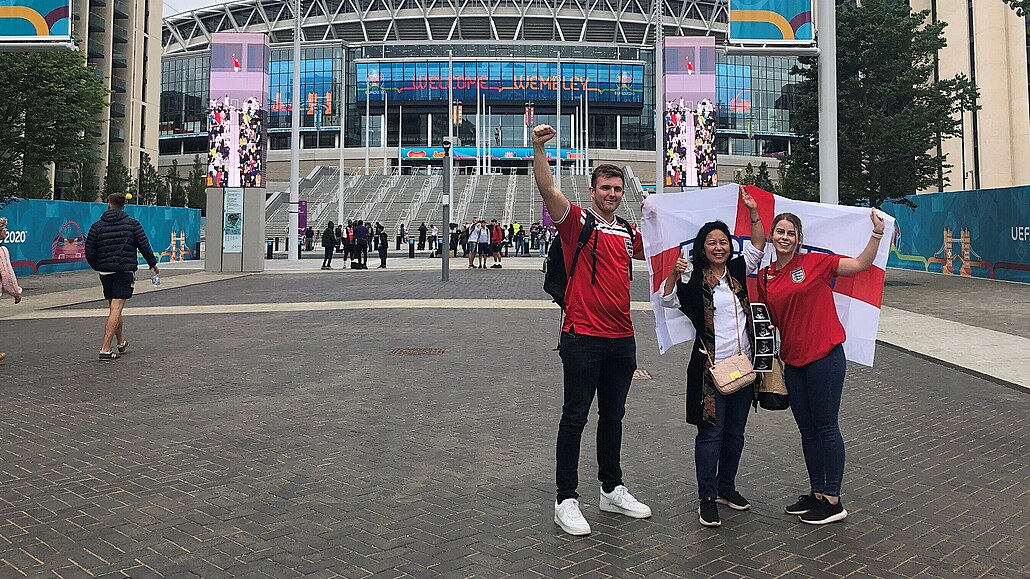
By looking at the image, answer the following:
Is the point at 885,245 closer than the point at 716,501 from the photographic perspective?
No

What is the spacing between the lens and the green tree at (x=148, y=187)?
58.8m

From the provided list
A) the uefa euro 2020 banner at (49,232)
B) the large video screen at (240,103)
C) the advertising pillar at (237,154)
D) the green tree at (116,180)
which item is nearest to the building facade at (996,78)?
the large video screen at (240,103)

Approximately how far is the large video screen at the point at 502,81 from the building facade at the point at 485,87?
13cm

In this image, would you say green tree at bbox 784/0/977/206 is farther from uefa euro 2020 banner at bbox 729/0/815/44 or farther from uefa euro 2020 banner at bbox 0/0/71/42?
uefa euro 2020 banner at bbox 0/0/71/42

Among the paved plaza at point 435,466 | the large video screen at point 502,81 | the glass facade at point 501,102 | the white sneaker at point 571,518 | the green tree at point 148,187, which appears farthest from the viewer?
the glass facade at point 501,102

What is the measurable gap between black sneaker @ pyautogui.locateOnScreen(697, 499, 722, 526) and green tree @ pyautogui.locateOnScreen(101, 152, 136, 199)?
56475 mm

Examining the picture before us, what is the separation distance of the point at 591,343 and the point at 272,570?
1.86 metres

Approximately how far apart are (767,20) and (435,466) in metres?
11.1

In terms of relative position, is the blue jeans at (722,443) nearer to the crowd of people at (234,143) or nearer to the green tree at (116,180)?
the crowd of people at (234,143)

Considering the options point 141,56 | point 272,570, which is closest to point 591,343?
point 272,570

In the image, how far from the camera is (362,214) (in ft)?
205

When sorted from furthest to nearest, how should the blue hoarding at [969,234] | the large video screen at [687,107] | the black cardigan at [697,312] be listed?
the large video screen at [687,107] < the blue hoarding at [969,234] < the black cardigan at [697,312]

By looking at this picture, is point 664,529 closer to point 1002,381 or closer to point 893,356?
point 1002,381

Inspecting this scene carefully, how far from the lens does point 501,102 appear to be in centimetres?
9525
